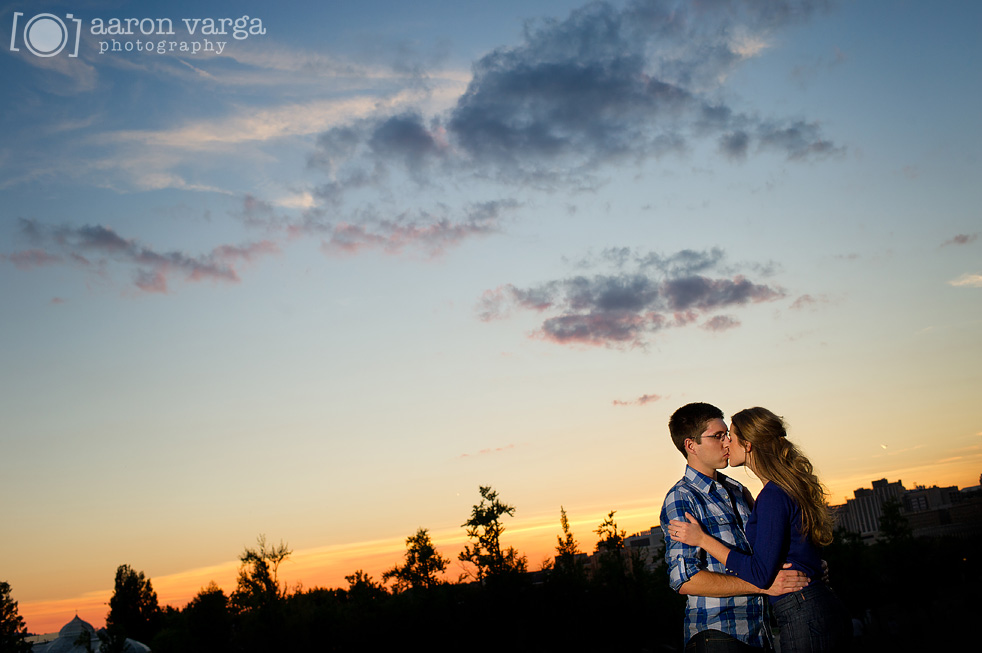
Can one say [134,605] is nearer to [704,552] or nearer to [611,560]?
[611,560]

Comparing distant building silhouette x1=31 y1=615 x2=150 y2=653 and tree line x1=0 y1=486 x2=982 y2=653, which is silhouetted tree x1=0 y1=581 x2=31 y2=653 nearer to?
distant building silhouette x1=31 y1=615 x2=150 y2=653

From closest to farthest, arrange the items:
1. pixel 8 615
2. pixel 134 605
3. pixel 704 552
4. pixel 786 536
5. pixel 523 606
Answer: pixel 786 536 < pixel 704 552 < pixel 523 606 < pixel 8 615 < pixel 134 605

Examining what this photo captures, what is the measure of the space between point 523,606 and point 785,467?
30.1 m

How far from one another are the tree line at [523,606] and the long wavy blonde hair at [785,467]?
19404 mm

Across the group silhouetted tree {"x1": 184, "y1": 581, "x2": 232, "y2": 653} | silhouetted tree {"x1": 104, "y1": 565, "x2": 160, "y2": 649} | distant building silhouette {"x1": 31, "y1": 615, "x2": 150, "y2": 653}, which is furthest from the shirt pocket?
silhouetted tree {"x1": 104, "y1": 565, "x2": 160, "y2": 649}

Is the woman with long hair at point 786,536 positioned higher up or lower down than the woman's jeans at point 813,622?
higher up

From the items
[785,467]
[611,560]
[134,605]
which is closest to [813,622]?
[785,467]

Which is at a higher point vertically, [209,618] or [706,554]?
[706,554]

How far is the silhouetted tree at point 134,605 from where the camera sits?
96.1 m

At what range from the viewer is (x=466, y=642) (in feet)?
100

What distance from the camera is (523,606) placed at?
31.9 m

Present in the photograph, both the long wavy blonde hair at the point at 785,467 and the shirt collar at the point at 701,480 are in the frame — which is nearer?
the long wavy blonde hair at the point at 785,467

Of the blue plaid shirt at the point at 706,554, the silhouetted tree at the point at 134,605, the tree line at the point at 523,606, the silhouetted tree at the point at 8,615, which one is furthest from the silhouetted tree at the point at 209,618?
the blue plaid shirt at the point at 706,554

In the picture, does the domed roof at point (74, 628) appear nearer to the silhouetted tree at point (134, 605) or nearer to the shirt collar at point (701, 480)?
the silhouetted tree at point (134, 605)
